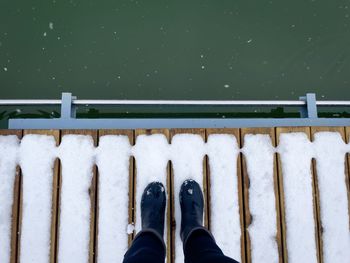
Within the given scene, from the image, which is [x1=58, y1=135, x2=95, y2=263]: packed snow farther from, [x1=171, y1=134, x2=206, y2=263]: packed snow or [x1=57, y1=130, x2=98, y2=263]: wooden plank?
[x1=171, y1=134, x2=206, y2=263]: packed snow

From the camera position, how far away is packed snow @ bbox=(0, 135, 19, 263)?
5.60ft

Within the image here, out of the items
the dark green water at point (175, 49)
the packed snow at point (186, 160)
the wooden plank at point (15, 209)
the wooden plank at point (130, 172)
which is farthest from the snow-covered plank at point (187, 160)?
the wooden plank at point (15, 209)

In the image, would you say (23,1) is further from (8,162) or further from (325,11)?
(325,11)

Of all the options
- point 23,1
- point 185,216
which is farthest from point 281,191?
point 23,1

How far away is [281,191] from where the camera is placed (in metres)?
1.82

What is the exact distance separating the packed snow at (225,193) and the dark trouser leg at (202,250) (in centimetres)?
23

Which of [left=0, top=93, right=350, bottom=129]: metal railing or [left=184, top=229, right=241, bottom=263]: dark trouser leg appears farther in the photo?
[left=0, top=93, right=350, bottom=129]: metal railing

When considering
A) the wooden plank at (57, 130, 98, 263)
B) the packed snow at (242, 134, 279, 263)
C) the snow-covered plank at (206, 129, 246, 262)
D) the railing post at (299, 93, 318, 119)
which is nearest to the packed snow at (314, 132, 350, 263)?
the railing post at (299, 93, 318, 119)

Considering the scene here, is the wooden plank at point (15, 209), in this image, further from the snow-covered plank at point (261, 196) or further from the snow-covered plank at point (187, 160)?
the snow-covered plank at point (261, 196)

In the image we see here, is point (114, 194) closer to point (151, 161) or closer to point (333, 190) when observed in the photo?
point (151, 161)

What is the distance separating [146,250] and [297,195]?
0.82 meters

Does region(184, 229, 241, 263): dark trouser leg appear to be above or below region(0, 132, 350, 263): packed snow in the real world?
below

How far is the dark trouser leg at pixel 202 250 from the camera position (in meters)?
1.32

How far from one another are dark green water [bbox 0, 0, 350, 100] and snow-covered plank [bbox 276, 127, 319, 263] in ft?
1.76
